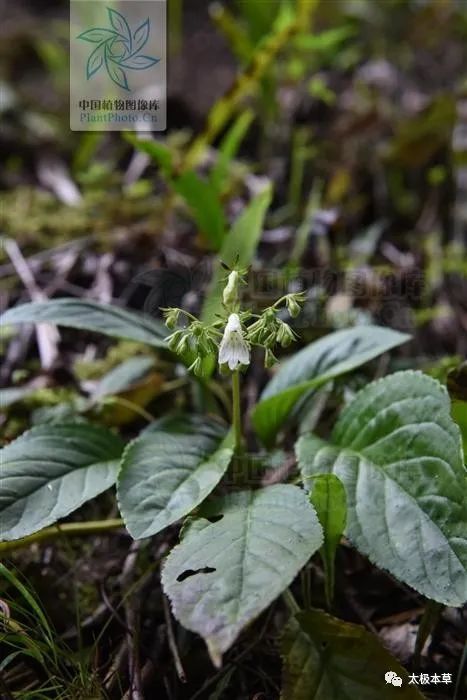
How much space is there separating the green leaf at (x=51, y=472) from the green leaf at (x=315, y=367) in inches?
12.3

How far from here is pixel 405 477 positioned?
1.08 m

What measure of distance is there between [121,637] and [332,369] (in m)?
0.64

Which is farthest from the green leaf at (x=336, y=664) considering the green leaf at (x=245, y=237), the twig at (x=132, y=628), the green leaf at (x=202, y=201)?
→ the green leaf at (x=202, y=201)

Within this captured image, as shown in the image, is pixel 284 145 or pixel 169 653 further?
pixel 284 145

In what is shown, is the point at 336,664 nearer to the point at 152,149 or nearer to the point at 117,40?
the point at 152,149

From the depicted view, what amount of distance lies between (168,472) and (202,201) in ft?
3.02

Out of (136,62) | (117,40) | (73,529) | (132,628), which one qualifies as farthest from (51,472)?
(136,62)

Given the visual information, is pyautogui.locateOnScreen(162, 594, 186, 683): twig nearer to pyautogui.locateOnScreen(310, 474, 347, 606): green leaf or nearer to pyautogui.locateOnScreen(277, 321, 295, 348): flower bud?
pyautogui.locateOnScreen(310, 474, 347, 606): green leaf

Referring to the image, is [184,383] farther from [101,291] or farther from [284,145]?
[284,145]

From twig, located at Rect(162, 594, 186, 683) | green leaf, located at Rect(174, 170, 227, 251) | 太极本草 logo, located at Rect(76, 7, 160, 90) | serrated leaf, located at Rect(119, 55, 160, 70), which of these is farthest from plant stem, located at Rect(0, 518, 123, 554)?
serrated leaf, located at Rect(119, 55, 160, 70)

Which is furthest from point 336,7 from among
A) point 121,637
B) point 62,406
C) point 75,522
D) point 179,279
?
point 121,637

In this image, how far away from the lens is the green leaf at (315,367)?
1.31 m

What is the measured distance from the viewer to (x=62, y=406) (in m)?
1.50

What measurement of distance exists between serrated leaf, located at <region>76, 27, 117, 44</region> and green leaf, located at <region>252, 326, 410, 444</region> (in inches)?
49.3
